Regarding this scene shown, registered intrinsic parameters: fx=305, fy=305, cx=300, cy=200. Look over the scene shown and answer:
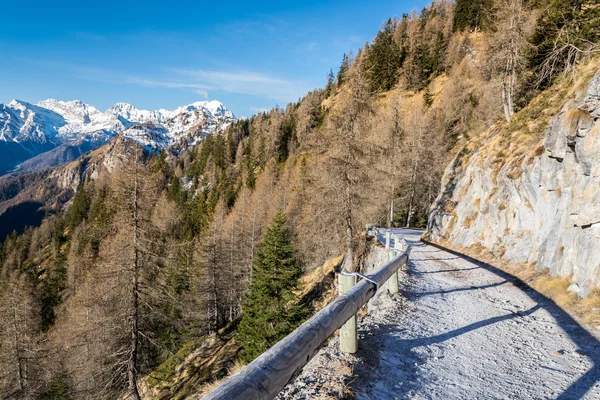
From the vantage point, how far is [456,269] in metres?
12.5

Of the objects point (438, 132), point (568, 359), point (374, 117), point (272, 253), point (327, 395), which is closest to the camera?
point (327, 395)

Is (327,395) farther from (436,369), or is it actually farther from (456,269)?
(456,269)

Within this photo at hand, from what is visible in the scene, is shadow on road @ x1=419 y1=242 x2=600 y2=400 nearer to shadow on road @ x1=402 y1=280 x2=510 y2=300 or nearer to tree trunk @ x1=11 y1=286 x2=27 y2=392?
shadow on road @ x1=402 y1=280 x2=510 y2=300

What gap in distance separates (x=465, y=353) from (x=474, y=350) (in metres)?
0.26

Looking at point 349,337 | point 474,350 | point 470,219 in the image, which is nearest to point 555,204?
point 474,350

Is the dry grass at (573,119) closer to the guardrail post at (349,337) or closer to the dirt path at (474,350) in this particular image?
the dirt path at (474,350)

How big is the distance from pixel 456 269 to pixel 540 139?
784cm

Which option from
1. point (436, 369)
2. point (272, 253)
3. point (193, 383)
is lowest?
point (193, 383)

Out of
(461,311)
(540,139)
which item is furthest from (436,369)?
(540,139)

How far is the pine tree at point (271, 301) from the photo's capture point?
20.0 m

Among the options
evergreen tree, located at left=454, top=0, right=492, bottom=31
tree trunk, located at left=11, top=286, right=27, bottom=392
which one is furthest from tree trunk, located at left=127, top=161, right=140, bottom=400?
evergreen tree, located at left=454, top=0, right=492, bottom=31

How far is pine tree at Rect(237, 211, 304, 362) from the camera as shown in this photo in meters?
20.0

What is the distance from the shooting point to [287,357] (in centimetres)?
266

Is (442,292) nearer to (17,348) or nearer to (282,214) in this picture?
(282,214)
